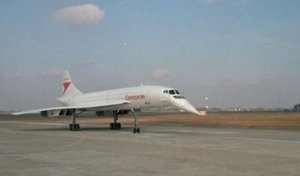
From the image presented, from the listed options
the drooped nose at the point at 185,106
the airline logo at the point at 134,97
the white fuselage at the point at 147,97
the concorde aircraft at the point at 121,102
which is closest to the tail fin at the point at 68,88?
the concorde aircraft at the point at 121,102

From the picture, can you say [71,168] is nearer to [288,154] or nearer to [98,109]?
[288,154]

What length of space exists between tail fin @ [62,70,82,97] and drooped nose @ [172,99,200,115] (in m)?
17.2

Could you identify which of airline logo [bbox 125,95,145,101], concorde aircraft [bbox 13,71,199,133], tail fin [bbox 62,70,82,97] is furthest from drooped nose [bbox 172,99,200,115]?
tail fin [bbox 62,70,82,97]

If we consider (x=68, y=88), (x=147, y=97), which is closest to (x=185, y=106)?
(x=147, y=97)

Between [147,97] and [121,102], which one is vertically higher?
[147,97]

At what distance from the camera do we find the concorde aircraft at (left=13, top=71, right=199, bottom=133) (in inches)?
1331

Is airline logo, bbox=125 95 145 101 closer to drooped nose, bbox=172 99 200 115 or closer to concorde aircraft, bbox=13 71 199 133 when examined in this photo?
concorde aircraft, bbox=13 71 199 133

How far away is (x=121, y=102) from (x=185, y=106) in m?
6.58

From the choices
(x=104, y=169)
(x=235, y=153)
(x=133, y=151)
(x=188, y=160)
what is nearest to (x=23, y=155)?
(x=133, y=151)

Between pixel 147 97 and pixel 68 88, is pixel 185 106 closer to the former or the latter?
pixel 147 97

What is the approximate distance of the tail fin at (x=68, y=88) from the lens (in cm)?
4800

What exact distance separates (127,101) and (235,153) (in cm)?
2012

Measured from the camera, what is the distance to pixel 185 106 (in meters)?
33.1

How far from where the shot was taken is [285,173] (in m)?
12.0
